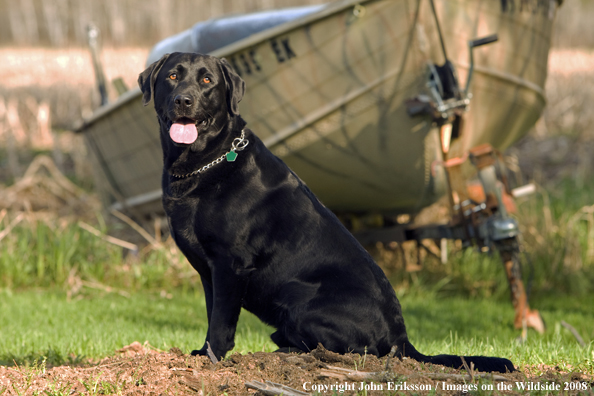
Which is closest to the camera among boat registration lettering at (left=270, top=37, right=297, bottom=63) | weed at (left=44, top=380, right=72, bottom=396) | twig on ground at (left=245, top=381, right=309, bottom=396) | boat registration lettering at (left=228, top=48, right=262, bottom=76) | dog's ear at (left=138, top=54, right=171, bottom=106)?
twig on ground at (left=245, top=381, right=309, bottom=396)

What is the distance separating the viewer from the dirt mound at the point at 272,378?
2.14 metres

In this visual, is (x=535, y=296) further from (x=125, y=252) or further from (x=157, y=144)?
(x=125, y=252)

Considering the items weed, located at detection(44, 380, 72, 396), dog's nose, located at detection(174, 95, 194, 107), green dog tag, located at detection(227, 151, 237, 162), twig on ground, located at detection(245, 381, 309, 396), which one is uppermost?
dog's nose, located at detection(174, 95, 194, 107)

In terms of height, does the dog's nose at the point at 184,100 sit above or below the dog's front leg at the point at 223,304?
above

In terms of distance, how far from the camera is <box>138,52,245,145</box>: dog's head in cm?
259

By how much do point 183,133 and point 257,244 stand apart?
1.93 ft

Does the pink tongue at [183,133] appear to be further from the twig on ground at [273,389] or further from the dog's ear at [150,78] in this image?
the twig on ground at [273,389]

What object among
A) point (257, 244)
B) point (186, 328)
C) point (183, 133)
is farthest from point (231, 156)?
point (186, 328)

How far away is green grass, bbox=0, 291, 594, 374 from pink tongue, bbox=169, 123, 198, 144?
1398 mm

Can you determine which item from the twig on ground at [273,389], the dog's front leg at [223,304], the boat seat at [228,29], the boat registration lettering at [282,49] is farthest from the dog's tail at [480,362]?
the boat seat at [228,29]

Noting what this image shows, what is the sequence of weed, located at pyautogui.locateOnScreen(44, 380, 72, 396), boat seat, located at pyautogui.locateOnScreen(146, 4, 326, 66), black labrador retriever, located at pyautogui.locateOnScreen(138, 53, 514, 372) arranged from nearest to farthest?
1. weed, located at pyautogui.locateOnScreen(44, 380, 72, 396)
2. black labrador retriever, located at pyautogui.locateOnScreen(138, 53, 514, 372)
3. boat seat, located at pyautogui.locateOnScreen(146, 4, 326, 66)

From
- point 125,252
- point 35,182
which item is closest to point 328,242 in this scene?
point 125,252

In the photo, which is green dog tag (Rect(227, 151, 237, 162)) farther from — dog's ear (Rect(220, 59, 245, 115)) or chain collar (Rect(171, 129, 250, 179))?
dog's ear (Rect(220, 59, 245, 115))

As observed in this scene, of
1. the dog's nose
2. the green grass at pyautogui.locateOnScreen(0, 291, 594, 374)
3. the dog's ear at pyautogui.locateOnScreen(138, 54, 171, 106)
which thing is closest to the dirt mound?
the green grass at pyautogui.locateOnScreen(0, 291, 594, 374)
